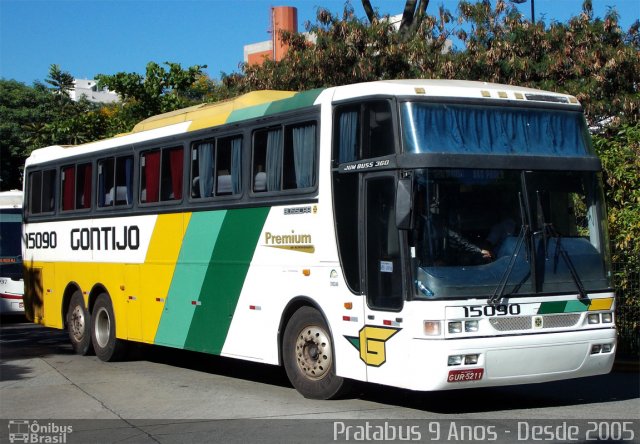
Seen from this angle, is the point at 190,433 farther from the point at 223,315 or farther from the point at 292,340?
the point at 223,315

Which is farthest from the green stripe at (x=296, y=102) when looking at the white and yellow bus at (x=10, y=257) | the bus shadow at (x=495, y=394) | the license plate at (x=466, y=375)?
the white and yellow bus at (x=10, y=257)

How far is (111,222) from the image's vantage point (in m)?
15.7

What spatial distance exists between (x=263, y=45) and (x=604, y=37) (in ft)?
242

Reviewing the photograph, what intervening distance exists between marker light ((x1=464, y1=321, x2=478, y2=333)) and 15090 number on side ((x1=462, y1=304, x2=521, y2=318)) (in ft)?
0.23

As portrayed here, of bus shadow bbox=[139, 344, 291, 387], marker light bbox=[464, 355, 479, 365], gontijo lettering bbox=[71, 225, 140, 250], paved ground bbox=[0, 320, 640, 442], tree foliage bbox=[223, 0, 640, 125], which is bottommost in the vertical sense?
paved ground bbox=[0, 320, 640, 442]

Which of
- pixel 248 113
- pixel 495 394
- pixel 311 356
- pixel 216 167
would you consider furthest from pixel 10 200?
pixel 495 394

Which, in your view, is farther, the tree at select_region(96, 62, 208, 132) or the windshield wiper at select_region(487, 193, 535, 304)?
the tree at select_region(96, 62, 208, 132)

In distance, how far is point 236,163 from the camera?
12555mm

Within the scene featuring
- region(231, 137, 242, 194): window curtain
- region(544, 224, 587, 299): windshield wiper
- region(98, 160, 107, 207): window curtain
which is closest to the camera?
region(544, 224, 587, 299): windshield wiper

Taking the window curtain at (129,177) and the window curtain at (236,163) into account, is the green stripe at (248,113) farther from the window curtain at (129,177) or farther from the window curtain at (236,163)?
the window curtain at (129,177)

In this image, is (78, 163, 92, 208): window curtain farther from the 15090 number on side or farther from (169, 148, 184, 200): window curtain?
the 15090 number on side

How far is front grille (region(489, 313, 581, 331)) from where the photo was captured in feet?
31.8

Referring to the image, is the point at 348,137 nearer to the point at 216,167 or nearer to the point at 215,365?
the point at 216,167

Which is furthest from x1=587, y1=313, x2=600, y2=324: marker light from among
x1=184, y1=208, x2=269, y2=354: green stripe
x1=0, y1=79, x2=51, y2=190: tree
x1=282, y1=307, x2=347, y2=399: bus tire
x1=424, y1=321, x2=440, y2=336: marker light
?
x1=0, y1=79, x2=51, y2=190: tree
